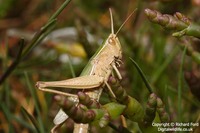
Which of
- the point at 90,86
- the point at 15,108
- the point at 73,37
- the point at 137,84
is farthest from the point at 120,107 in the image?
the point at 73,37

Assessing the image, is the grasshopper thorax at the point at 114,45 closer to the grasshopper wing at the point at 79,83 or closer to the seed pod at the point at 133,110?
the grasshopper wing at the point at 79,83

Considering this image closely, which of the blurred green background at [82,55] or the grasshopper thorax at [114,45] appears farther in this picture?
the blurred green background at [82,55]

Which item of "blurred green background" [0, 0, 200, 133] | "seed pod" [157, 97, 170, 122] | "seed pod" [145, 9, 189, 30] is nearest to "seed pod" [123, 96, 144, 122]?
"seed pod" [157, 97, 170, 122]

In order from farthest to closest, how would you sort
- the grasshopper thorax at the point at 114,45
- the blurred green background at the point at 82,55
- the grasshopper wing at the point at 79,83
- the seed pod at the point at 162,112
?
the blurred green background at the point at 82,55 → the grasshopper thorax at the point at 114,45 → the grasshopper wing at the point at 79,83 → the seed pod at the point at 162,112

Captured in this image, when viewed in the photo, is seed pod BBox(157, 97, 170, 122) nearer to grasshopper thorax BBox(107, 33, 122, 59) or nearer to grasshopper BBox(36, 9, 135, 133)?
grasshopper BBox(36, 9, 135, 133)

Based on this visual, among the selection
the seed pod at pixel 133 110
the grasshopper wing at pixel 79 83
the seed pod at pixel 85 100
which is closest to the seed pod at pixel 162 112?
the seed pod at pixel 133 110

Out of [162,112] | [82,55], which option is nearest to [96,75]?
[162,112]

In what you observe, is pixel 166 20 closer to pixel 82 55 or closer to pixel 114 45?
pixel 114 45
